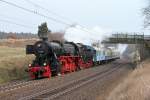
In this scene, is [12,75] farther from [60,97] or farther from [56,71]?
[60,97]

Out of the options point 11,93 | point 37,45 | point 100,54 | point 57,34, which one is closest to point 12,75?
point 37,45

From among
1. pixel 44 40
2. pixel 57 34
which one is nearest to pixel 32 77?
pixel 44 40

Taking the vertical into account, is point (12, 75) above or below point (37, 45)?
below

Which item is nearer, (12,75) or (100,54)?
(12,75)

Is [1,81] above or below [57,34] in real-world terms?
below

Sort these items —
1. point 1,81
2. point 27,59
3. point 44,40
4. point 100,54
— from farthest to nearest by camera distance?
1. point 100,54
2. point 27,59
3. point 44,40
4. point 1,81

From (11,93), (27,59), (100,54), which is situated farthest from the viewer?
(100,54)

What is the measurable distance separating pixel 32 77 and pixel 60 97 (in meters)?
15.6

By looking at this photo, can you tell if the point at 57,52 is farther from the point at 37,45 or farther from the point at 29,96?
the point at 29,96

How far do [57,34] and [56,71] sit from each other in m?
40.0

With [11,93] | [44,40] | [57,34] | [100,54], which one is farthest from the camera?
[57,34]

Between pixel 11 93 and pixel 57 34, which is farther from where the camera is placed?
pixel 57 34

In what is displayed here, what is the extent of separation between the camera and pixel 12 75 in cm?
4291

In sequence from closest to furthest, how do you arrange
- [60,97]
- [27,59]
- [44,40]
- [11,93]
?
[60,97] < [11,93] < [44,40] < [27,59]
